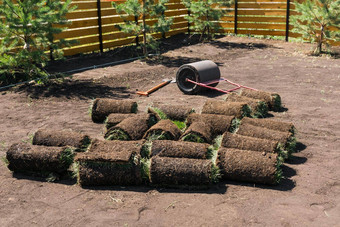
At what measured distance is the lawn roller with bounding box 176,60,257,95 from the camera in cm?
978

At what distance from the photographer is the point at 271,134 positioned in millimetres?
6578

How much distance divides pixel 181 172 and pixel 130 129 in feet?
4.69

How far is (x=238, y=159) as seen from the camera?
5703mm

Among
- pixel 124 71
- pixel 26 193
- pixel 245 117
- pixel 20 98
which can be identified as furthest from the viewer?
pixel 124 71

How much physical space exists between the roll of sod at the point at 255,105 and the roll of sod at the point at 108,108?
197 centimetres

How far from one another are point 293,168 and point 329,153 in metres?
0.83

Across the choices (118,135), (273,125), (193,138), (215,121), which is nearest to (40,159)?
(118,135)

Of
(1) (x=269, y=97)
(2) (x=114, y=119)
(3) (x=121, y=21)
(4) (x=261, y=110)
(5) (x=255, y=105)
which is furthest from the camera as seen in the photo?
(3) (x=121, y=21)

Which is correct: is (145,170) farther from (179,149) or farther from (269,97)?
(269,97)

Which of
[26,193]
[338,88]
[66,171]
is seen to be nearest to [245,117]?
[66,171]

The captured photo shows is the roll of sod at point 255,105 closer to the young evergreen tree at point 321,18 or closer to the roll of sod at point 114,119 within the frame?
the roll of sod at point 114,119

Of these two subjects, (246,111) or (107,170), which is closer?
(107,170)

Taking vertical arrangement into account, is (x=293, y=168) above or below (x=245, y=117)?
below

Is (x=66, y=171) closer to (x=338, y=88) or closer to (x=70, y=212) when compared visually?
(x=70, y=212)
